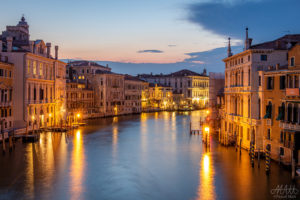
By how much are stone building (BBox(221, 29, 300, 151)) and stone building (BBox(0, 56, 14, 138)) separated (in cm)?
1529

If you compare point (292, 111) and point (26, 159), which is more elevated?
point (292, 111)

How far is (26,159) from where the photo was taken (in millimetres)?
17641

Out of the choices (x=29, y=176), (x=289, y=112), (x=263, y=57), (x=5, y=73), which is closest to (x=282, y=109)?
(x=289, y=112)

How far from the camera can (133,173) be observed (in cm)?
1545

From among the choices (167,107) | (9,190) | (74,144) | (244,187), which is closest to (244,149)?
(244,187)

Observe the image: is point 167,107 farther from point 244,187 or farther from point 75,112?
point 244,187

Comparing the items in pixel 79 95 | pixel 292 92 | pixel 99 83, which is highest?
pixel 99 83

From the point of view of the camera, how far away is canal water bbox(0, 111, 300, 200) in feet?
40.8

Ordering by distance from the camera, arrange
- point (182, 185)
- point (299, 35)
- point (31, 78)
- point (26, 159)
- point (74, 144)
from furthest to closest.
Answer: point (31, 78) < point (74, 144) < point (299, 35) < point (26, 159) < point (182, 185)

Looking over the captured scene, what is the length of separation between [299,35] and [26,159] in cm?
1709

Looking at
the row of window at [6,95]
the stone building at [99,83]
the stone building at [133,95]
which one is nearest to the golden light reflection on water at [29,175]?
the row of window at [6,95]

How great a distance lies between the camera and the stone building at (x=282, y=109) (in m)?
14.2

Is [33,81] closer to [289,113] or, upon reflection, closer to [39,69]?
[39,69]

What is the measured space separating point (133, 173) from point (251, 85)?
807 cm
